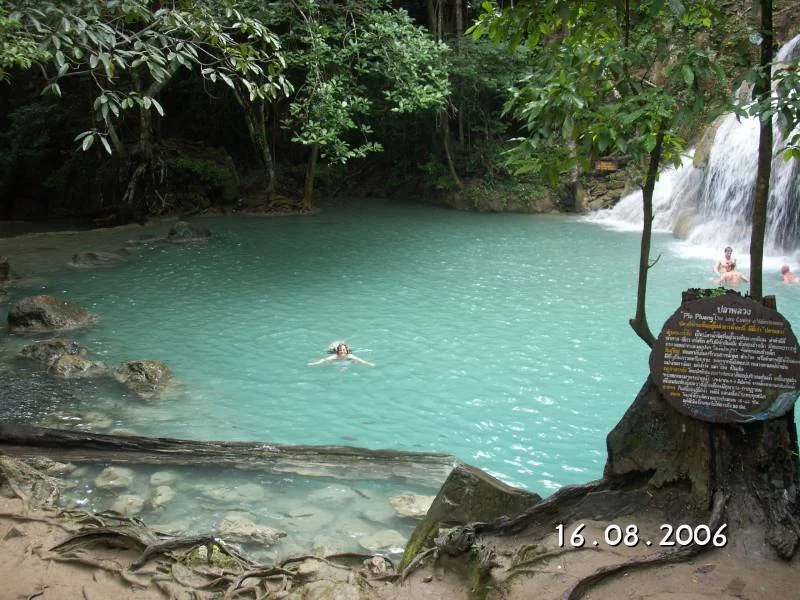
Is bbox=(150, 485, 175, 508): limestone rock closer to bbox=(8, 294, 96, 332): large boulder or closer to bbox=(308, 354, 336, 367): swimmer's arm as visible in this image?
bbox=(308, 354, 336, 367): swimmer's arm

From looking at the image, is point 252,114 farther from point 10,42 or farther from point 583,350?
point 583,350

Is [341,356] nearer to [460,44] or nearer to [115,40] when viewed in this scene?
[115,40]

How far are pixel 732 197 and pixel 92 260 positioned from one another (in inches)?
537

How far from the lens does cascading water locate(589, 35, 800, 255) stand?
13.6 m

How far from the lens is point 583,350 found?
349 inches

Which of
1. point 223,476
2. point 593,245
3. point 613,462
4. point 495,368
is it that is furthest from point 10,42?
point 593,245

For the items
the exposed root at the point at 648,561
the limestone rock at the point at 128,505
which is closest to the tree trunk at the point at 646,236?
the exposed root at the point at 648,561

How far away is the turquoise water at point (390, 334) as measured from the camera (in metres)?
6.79

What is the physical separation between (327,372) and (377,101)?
1614 cm

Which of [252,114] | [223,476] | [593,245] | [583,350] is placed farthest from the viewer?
[252,114]

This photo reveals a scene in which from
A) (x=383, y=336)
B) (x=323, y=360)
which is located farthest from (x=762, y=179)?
(x=383, y=336)

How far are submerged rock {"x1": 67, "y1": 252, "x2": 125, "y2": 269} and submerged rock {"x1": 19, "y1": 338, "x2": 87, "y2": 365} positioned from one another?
553cm

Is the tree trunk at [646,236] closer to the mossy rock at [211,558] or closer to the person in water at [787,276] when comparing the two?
the mossy rock at [211,558]
